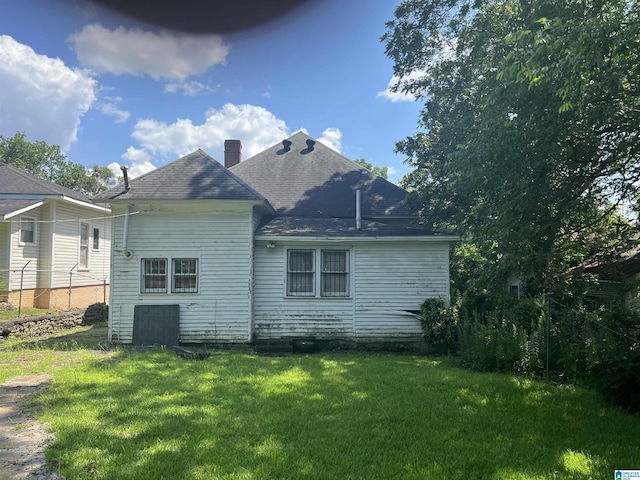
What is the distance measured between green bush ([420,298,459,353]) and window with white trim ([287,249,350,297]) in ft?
7.21

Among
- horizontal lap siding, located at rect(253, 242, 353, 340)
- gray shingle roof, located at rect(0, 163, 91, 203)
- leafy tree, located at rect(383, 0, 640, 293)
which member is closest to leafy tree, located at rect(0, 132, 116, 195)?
gray shingle roof, located at rect(0, 163, 91, 203)

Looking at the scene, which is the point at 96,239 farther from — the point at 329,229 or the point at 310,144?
the point at 329,229

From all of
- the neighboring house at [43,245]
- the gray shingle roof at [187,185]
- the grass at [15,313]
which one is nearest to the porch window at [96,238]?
the neighboring house at [43,245]

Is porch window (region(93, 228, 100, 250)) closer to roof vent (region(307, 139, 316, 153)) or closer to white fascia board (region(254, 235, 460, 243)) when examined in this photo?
roof vent (region(307, 139, 316, 153))

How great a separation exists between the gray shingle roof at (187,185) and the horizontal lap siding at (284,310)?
5.34 ft

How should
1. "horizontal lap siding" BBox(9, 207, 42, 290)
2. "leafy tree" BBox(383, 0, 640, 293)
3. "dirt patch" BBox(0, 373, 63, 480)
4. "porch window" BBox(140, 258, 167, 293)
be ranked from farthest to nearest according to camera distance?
1. "horizontal lap siding" BBox(9, 207, 42, 290)
2. "porch window" BBox(140, 258, 167, 293)
3. "leafy tree" BBox(383, 0, 640, 293)
4. "dirt patch" BBox(0, 373, 63, 480)

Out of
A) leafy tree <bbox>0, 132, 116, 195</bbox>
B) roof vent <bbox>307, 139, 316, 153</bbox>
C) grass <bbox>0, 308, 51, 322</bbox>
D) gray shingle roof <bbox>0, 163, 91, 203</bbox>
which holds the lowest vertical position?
grass <bbox>0, 308, 51, 322</bbox>

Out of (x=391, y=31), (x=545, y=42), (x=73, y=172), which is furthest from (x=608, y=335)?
(x=73, y=172)

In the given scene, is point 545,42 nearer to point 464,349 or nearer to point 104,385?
point 464,349

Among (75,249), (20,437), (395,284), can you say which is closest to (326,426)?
(20,437)

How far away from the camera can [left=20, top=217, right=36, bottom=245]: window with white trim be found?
1462cm

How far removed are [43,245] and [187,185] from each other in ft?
27.7

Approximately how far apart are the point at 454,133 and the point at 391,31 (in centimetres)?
544

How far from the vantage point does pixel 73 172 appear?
48.2 m
